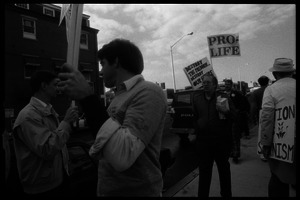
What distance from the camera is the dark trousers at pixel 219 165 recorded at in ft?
10.3

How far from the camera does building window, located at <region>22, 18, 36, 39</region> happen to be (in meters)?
19.6

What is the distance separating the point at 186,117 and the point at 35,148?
19.3 ft

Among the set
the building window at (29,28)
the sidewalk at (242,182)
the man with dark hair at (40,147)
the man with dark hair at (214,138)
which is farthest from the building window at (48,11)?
the man with dark hair at (40,147)

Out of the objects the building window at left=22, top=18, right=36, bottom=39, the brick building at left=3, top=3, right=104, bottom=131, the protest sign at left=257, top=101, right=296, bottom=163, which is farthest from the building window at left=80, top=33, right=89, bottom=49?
the protest sign at left=257, top=101, right=296, bottom=163

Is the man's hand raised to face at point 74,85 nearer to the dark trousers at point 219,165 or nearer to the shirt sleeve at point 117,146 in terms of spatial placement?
the shirt sleeve at point 117,146

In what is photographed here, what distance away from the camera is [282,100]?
2.45 m

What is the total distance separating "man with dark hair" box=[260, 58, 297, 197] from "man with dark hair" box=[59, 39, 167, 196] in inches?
66.1

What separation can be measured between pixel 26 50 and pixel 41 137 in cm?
2058

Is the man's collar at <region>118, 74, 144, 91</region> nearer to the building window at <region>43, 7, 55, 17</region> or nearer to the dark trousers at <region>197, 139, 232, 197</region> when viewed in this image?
the dark trousers at <region>197, 139, 232, 197</region>

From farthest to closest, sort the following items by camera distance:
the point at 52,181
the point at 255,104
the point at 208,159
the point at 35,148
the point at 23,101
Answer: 1. the point at 23,101
2. the point at 255,104
3. the point at 208,159
4. the point at 52,181
5. the point at 35,148

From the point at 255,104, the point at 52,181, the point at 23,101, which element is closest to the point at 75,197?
the point at 52,181

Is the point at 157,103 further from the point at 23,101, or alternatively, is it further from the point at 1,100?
the point at 23,101

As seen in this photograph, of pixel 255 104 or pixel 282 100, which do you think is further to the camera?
pixel 255 104

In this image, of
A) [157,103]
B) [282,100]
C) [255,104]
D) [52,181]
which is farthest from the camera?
[255,104]
